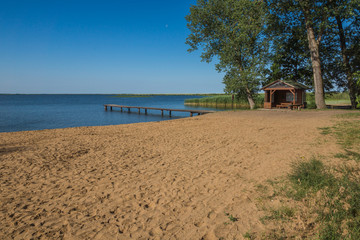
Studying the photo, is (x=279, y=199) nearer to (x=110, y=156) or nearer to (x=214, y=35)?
(x=110, y=156)

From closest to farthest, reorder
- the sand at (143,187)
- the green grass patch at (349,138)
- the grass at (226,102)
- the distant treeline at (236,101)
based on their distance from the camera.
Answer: the sand at (143,187)
the green grass patch at (349,138)
the grass at (226,102)
the distant treeline at (236,101)

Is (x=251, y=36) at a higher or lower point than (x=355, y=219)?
higher

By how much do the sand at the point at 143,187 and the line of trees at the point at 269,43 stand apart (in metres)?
20.5

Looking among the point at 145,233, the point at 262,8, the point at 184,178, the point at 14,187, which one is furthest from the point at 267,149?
the point at 262,8

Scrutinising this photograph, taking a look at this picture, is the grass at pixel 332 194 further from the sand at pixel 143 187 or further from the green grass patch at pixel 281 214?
the sand at pixel 143 187

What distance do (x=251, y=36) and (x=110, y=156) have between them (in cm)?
2752

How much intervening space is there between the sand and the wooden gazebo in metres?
17.4

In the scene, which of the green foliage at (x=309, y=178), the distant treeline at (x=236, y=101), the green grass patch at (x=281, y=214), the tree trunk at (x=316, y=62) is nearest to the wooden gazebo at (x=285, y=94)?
the tree trunk at (x=316, y=62)

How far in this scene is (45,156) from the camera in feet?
28.6

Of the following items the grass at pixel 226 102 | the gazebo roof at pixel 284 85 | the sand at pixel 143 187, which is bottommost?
the sand at pixel 143 187

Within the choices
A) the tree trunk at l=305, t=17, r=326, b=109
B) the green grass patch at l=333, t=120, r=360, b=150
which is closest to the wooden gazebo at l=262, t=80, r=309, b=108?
the tree trunk at l=305, t=17, r=326, b=109

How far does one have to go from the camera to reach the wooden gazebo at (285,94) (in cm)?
2539

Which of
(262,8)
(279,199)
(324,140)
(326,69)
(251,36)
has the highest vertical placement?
(262,8)

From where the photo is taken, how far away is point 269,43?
29031 mm
